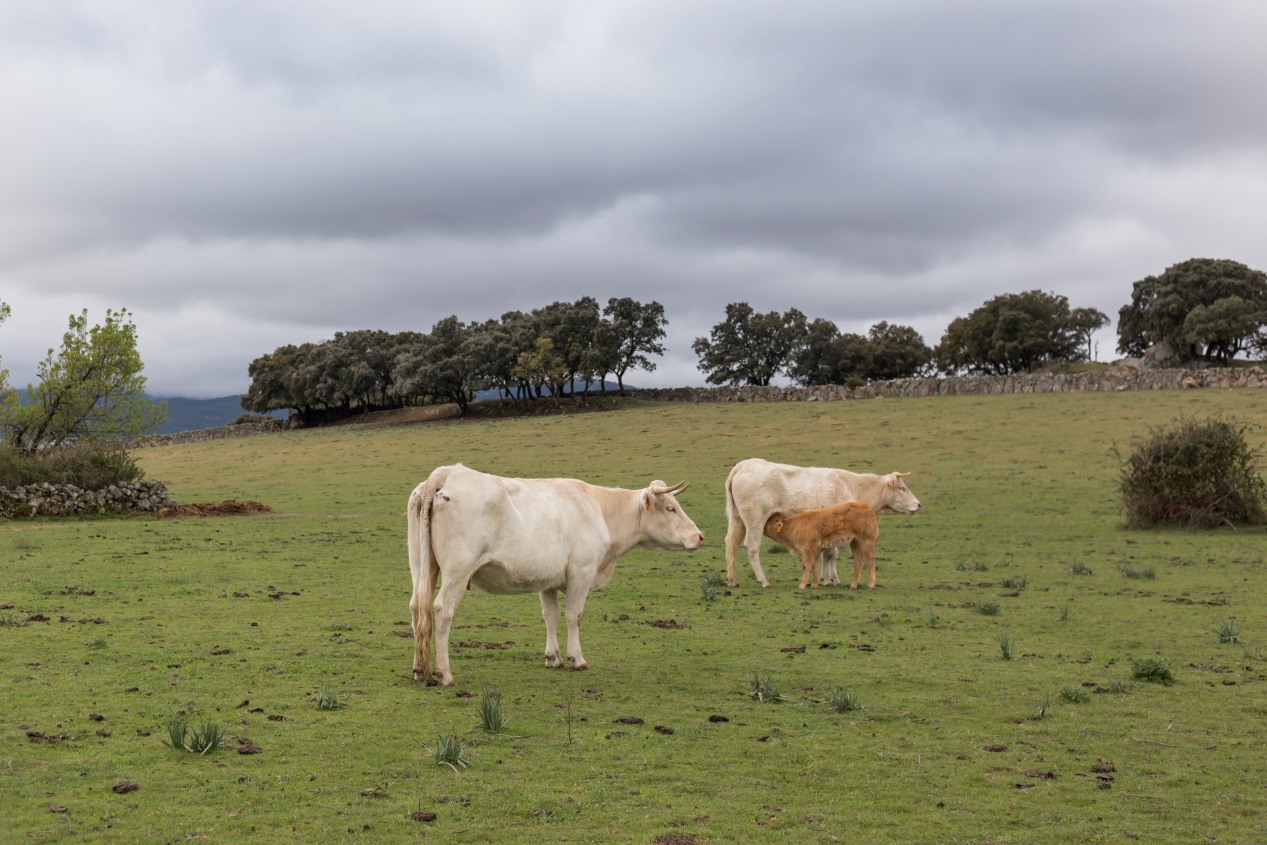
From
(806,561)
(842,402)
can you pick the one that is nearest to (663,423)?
(842,402)

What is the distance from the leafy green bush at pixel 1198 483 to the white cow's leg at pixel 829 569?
13255 millimetres

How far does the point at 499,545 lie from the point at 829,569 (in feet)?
30.6

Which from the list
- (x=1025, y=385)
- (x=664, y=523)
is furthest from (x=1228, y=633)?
(x=1025, y=385)

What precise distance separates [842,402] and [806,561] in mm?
48061

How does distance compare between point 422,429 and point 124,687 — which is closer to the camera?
point 124,687

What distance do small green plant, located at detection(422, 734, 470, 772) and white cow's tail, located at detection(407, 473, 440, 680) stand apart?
2.25 meters

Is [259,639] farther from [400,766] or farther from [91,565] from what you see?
[91,565]

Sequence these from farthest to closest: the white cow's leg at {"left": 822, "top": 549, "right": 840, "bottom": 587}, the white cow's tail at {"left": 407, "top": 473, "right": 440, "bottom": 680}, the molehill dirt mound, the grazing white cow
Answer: the molehill dirt mound → the white cow's leg at {"left": 822, "top": 549, "right": 840, "bottom": 587} → the grazing white cow → the white cow's tail at {"left": 407, "top": 473, "right": 440, "bottom": 680}

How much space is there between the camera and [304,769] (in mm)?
7289

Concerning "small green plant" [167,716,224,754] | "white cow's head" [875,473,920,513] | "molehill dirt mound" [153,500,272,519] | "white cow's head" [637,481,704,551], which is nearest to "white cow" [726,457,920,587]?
"white cow's head" [875,473,920,513]

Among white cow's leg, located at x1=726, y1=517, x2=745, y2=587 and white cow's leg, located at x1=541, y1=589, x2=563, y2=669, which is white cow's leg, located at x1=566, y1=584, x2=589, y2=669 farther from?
white cow's leg, located at x1=726, y1=517, x2=745, y2=587

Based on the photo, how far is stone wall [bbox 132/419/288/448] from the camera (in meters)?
80.1

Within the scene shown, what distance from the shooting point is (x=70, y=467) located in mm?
30219

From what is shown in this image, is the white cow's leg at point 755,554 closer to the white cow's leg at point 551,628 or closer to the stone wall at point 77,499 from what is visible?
the white cow's leg at point 551,628
